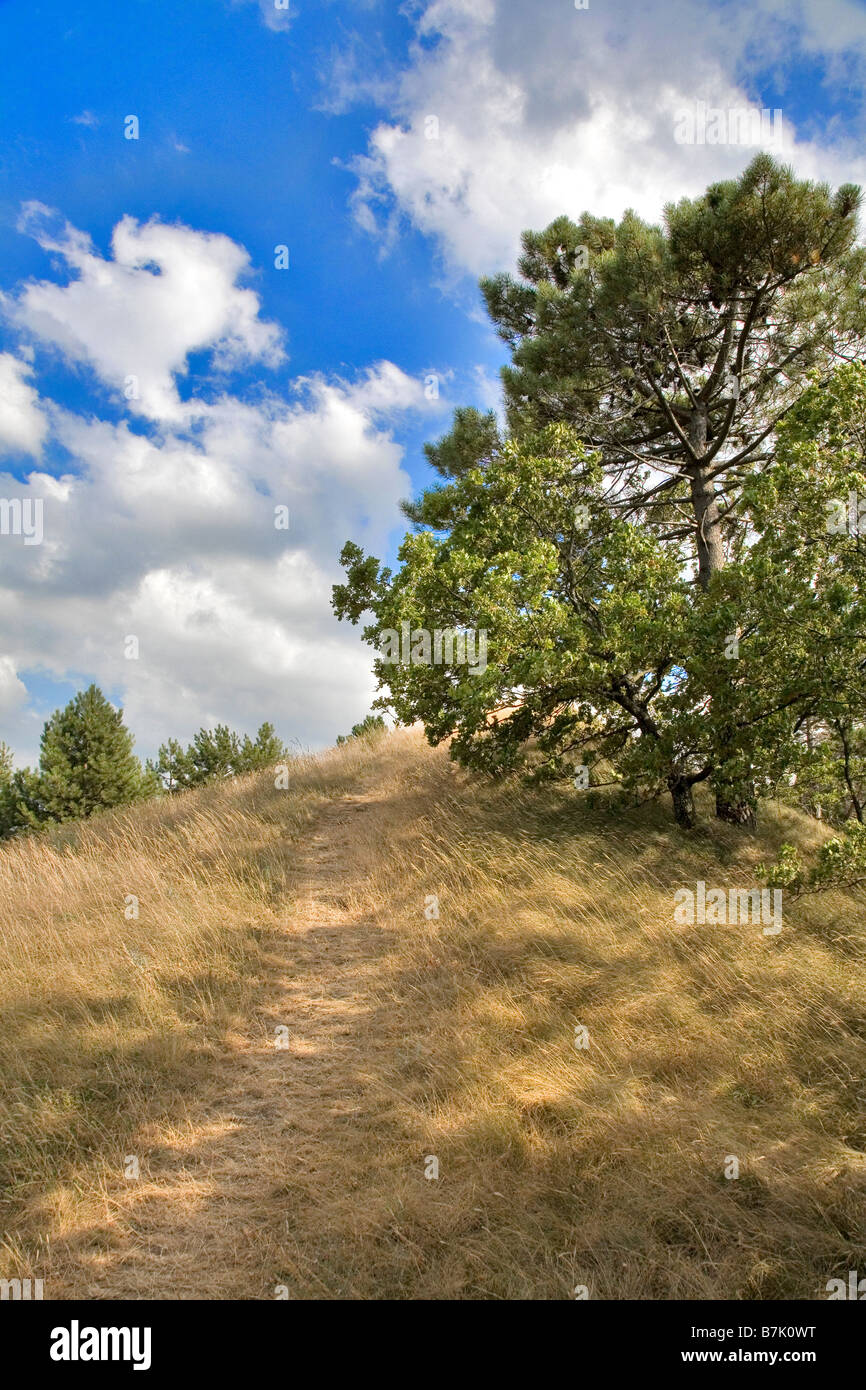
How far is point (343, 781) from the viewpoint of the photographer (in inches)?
693

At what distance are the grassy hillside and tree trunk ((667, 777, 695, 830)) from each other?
1.41m

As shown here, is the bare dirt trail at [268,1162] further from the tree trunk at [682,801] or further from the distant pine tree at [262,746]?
the distant pine tree at [262,746]

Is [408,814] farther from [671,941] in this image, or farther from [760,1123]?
[760,1123]

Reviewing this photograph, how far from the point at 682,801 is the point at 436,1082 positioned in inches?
291

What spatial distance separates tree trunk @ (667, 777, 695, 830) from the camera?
38.9 ft

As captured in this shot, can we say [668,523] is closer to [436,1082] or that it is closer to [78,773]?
[436,1082]

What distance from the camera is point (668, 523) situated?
16.0 metres

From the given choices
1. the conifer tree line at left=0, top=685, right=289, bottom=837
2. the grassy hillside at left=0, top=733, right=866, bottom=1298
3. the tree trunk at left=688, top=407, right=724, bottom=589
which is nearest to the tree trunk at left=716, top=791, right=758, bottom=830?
the grassy hillside at left=0, top=733, right=866, bottom=1298

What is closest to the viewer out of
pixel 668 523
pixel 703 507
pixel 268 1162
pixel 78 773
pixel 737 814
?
pixel 268 1162

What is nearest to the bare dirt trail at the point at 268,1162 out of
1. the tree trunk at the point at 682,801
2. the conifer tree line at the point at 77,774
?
the tree trunk at the point at 682,801

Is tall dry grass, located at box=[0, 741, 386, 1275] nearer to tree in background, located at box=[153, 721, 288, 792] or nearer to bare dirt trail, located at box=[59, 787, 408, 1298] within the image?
bare dirt trail, located at box=[59, 787, 408, 1298]

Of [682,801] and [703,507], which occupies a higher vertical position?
[703,507]

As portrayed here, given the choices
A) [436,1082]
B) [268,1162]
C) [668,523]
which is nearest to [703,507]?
[668,523]

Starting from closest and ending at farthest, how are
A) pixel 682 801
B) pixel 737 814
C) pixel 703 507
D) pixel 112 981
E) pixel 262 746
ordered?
pixel 112 981 → pixel 682 801 → pixel 737 814 → pixel 703 507 → pixel 262 746
